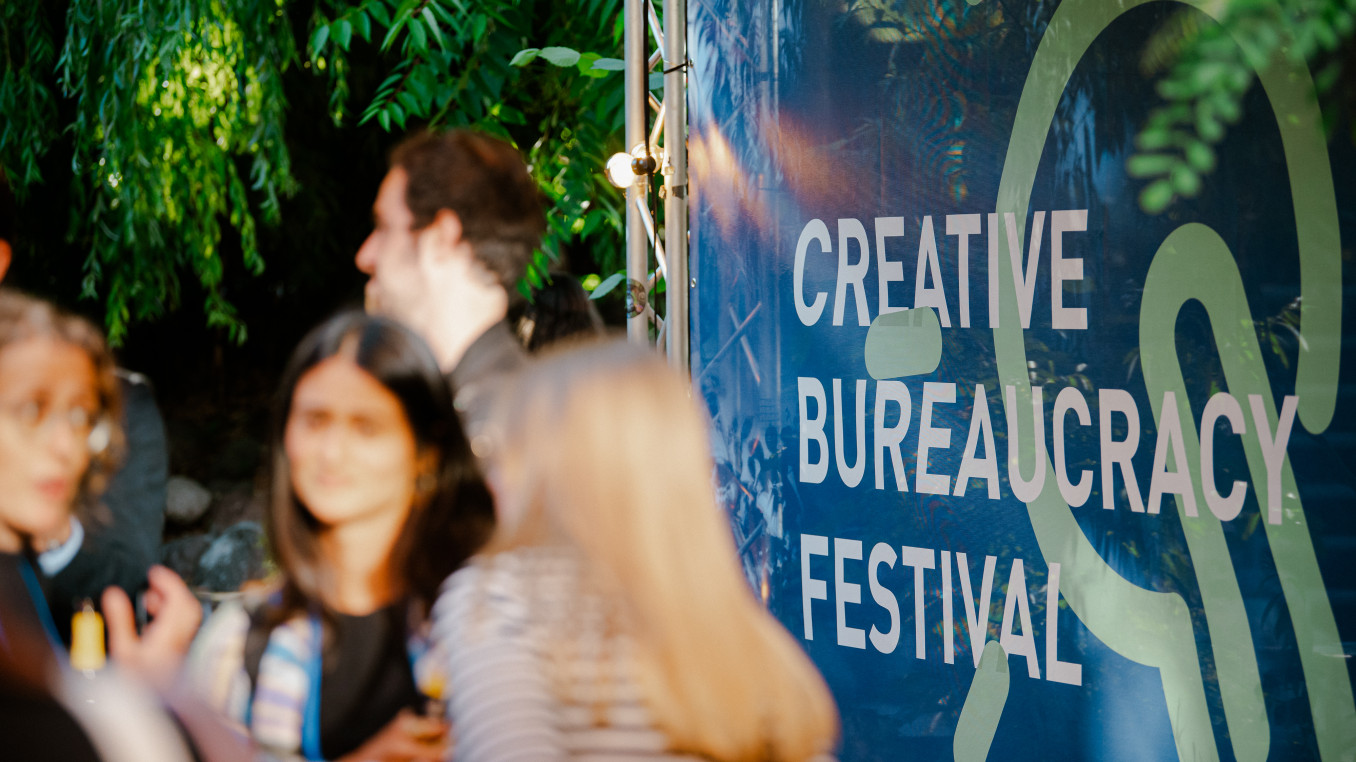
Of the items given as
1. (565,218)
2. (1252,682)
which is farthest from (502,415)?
(565,218)

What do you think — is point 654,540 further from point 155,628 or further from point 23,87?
point 23,87

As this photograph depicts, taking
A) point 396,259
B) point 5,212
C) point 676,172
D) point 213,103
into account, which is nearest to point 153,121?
point 213,103

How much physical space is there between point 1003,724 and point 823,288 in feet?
2.87

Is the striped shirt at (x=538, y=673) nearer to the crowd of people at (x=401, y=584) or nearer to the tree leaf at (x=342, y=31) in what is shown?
the crowd of people at (x=401, y=584)

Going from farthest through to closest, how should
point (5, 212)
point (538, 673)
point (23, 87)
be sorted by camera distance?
1. point (23, 87)
2. point (5, 212)
3. point (538, 673)

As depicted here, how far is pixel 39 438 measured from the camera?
1.22 meters

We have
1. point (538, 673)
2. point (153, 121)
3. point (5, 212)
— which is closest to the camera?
point (538, 673)

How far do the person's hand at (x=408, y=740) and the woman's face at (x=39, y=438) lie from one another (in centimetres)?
41

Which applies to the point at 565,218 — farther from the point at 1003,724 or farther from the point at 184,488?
the point at 184,488

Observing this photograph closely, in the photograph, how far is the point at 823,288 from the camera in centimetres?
233

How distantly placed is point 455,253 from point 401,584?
0.63m

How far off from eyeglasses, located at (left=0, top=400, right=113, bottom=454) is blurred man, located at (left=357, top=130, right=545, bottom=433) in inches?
17.7

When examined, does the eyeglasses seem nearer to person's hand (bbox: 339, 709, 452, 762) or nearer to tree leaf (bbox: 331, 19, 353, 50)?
person's hand (bbox: 339, 709, 452, 762)

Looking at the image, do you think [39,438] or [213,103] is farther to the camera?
[213,103]
